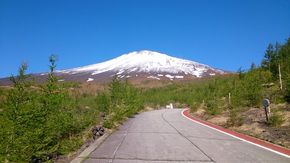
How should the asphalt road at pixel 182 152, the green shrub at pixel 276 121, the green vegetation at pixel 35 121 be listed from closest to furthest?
1. the green vegetation at pixel 35 121
2. the asphalt road at pixel 182 152
3. the green shrub at pixel 276 121

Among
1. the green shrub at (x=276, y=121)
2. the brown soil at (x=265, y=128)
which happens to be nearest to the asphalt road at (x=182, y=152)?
the brown soil at (x=265, y=128)

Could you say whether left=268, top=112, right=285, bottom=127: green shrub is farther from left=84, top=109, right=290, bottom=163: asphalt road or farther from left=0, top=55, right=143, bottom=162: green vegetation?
left=0, top=55, right=143, bottom=162: green vegetation

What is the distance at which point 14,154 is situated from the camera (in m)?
9.70

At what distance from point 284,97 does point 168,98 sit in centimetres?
6655

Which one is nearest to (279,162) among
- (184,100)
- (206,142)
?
(206,142)

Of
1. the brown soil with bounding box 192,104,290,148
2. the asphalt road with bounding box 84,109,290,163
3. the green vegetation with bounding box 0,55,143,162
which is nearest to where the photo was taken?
the green vegetation with bounding box 0,55,143,162

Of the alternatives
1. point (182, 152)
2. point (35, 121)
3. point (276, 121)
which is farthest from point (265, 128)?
point (35, 121)

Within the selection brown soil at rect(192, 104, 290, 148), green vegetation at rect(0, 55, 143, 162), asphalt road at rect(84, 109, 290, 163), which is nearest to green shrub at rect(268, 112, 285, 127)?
brown soil at rect(192, 104, 290, 148)

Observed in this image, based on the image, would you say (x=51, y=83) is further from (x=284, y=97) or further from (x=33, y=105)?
(x=284, y=97)

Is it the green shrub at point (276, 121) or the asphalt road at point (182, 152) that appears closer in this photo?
the asphalt road at point (182, 152)

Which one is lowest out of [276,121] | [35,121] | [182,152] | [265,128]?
[182,152]

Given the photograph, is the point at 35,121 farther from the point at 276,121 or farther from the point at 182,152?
the point at 276,121

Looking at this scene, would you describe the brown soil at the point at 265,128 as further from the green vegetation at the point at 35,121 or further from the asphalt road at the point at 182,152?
the green vegetation at the point at 35,121

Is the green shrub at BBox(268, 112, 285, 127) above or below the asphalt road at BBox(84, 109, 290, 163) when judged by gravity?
above
